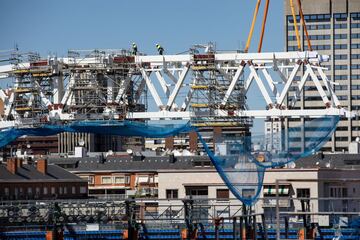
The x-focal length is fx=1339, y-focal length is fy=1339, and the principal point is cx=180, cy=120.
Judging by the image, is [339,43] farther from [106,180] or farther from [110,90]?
[110,90]

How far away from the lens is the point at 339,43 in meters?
191

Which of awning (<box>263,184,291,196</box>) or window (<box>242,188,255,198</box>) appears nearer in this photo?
window (<box>242,188,255,198</box>)

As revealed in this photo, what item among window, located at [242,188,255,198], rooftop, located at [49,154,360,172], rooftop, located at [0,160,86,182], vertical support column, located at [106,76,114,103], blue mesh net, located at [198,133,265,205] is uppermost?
vertical support column, located at [106,76,114,103]

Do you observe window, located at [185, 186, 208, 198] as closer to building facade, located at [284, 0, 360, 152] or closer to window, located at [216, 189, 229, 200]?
window, located at [216, 189, 229, 200]

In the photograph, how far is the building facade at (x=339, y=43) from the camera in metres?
187

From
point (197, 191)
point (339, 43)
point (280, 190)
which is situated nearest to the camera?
point (280, 190)

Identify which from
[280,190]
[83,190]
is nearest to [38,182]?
[83,190]

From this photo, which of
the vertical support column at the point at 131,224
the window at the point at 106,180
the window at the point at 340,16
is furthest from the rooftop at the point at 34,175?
the window at the point at 340,16

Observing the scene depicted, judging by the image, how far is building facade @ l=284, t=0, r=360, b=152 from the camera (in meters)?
187

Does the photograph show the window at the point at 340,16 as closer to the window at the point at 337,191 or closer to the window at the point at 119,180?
the window at the point at 119,180

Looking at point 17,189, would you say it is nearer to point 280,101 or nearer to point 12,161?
point 12,161

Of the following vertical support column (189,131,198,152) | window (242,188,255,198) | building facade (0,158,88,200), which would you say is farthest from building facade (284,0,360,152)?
window (242,188,255,198)

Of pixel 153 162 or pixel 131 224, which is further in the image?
pixel 153 162

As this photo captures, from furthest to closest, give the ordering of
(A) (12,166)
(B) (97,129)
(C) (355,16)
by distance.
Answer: (C) (355,16)
(A) (12,166)
(B) (97,129)
